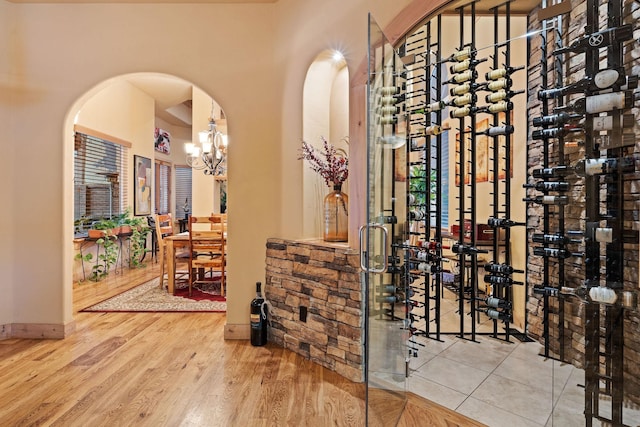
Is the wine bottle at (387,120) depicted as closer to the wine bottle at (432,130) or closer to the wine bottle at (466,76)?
the wine bottle at (432,130)

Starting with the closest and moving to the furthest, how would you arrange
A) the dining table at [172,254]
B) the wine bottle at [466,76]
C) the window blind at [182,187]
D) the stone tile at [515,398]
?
the stone tile at [515,398]
the wine bottle at [466,76]
the dining table at [172,254]
the window blind at [182,187]

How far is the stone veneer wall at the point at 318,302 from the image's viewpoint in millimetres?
2348

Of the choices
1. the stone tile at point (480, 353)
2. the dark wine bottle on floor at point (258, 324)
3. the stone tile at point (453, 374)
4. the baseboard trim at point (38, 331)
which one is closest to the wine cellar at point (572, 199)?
the stone tile at point (453, 374)

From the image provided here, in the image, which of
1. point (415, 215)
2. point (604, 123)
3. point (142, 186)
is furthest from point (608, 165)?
point (142, 186)

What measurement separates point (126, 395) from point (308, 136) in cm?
226

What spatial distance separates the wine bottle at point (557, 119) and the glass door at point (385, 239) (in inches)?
30.7

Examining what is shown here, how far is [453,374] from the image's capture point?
2535 mm

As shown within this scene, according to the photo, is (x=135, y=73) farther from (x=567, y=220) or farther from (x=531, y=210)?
(x=531, y=210)

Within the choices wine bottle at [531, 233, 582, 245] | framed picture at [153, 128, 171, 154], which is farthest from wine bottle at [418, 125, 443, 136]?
framed picture at [153, 128, 171, 154]

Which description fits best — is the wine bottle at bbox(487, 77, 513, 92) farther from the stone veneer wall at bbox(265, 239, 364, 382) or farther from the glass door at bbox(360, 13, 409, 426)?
the stone veneer wall at bbox(265, 239, 364, 382)

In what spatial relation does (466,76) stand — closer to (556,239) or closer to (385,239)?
(556,239)

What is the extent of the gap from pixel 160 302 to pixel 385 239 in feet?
10.9

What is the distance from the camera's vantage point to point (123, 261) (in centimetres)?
615

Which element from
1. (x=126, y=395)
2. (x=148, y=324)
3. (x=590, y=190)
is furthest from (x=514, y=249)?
(x=148, y=324)
